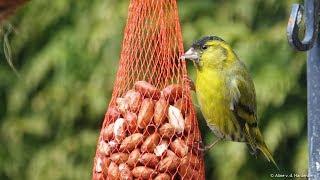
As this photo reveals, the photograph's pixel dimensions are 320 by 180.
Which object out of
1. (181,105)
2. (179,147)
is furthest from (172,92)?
(179,147)

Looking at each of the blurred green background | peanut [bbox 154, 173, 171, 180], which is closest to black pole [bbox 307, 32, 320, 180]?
peanut [bbox 154, 173, 171, 180]

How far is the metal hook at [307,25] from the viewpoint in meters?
1.88

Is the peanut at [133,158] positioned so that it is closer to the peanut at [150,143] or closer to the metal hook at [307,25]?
the peanut at [150,143]

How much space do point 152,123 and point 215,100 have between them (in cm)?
27

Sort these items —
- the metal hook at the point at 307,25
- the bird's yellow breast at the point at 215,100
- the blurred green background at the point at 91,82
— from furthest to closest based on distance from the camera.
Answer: the blurred green background at the point at 91,82 → the bird's yellow breast at the point at 215,100 → the metal hook at the point at 307,25

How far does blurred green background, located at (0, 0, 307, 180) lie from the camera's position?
10.8 feet

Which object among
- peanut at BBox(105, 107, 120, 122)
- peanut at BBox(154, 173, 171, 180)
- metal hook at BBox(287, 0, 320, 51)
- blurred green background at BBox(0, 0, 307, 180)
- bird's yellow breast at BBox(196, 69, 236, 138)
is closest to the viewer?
metal hook at BBox(287, 0, 320, 51)

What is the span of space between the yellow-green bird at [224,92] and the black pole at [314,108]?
2.11 feet

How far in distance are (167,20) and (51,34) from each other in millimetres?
1165

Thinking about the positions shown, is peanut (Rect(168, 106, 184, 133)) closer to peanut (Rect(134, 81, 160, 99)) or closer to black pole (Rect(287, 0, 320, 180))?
peanut (Rect(134, 81, 160, 99))

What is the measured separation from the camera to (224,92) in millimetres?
2611

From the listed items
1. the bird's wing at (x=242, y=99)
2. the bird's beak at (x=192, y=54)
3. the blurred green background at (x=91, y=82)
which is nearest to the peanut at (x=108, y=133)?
the bird's beak at (x=192, y=54)

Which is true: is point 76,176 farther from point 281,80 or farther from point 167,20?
point 167,20

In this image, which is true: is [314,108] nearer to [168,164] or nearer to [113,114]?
[168,164]
